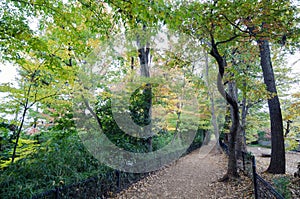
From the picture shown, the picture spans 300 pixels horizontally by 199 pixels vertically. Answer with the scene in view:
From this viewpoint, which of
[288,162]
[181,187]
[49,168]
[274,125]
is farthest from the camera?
[288,162]

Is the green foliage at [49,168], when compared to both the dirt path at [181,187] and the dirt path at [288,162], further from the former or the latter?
the dirt path at [288,162]

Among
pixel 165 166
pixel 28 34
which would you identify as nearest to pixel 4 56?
pixel 28 34

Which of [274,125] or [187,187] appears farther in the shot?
[274,125]

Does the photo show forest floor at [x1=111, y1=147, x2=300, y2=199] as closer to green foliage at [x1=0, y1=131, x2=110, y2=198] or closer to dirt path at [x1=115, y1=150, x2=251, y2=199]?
dirt path at [x1=115, y1=150, x2=251, y2=199]

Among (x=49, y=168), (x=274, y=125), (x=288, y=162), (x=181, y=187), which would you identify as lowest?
(x=288, y=162)

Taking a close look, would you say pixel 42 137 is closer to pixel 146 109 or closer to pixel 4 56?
pixel 4 56

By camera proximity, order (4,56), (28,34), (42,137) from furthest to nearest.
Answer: (42,137)
(4,56)
(28,34)

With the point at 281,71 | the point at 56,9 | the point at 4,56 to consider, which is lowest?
the point at 4,56

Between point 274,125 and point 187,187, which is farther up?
point 274,125

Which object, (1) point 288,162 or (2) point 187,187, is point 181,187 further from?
(1) point 288,162

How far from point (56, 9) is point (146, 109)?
14.5 feet

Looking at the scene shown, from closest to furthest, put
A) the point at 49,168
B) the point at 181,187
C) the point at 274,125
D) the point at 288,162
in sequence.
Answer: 1. the point at 49,168
2. the point at 181,187
3. the point at 274,125
4. the point at 288,162

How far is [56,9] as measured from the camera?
301 cm

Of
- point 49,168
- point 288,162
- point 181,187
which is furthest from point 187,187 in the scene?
point 288,162
